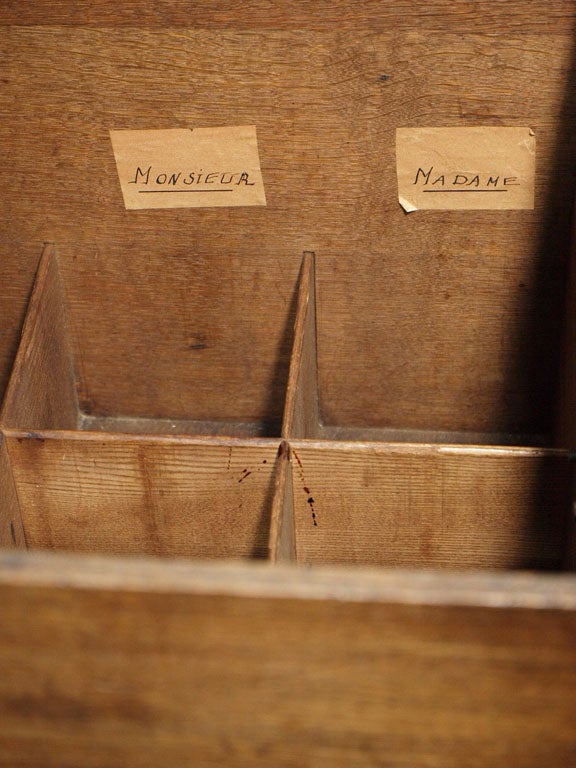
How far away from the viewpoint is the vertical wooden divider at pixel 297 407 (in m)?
1.01

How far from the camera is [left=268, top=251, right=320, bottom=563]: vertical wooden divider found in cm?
101

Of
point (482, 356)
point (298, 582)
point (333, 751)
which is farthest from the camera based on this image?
point (482, 356)

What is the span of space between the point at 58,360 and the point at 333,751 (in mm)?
757

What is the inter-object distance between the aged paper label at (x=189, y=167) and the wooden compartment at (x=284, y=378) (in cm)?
2

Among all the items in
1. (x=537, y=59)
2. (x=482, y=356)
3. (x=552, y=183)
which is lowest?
(x=482, y=356)

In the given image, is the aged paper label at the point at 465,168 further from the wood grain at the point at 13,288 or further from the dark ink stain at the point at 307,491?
the wood grain at the point at 13,288

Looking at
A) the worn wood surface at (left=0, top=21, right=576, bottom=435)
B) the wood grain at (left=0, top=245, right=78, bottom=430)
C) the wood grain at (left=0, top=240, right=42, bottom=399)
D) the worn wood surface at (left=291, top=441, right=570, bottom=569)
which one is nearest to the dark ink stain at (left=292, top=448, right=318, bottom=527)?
the worn wood surface at (left=291, top=441, right=570, bottom=569)

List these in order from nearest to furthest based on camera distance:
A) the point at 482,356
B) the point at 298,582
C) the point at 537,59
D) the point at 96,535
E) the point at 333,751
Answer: the point at 298,582 → the point at 333,751 → the point at 537,59 → the point at 96,535 → the point at 482,356

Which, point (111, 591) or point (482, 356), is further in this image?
point (482, 356)

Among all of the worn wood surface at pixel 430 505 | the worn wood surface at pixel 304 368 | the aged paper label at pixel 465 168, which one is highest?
the aged paper label at pixel 465 168

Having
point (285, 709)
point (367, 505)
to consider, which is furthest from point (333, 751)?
point (367, 505)

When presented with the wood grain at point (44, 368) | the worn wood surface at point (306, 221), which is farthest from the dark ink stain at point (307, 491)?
the wood grain at point (44, 368)

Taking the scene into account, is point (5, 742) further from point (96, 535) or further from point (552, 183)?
point (552, 183)

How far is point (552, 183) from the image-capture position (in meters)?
1.12
